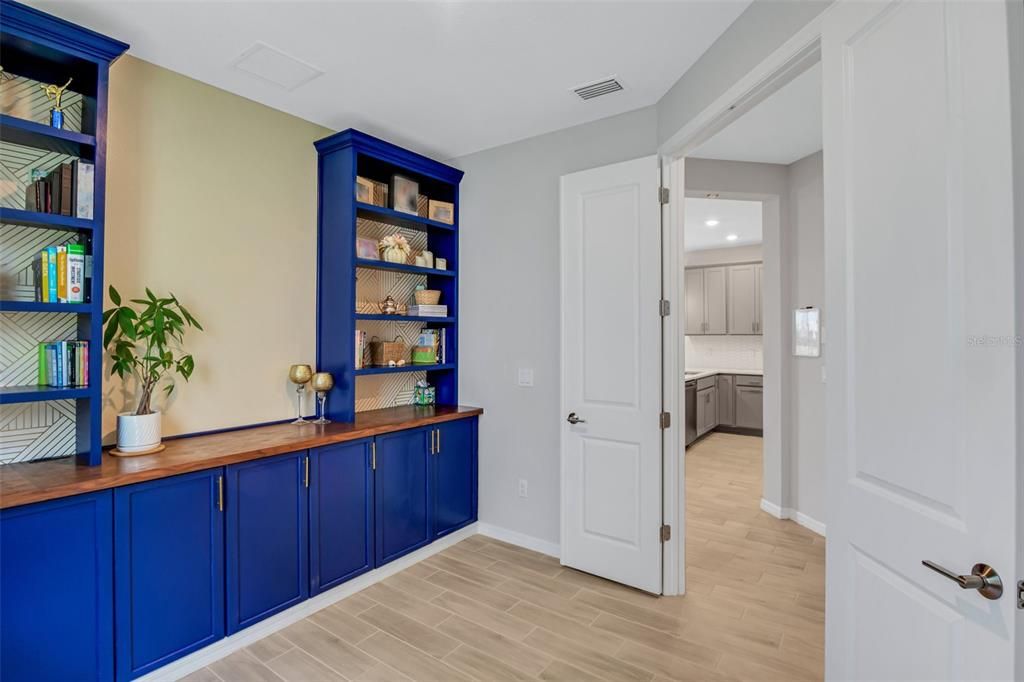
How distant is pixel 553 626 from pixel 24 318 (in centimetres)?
275

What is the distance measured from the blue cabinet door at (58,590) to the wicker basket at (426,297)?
6.98ft

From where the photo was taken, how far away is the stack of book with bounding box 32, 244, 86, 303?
6.52 ft

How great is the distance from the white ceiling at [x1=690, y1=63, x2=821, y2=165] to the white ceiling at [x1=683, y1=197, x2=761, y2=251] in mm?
951

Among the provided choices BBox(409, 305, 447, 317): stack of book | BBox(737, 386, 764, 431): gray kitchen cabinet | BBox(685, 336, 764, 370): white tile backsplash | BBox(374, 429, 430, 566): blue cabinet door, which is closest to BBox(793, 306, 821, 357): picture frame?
BBox(409, 305, 447, 317): stack of book

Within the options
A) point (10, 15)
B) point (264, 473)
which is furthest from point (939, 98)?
point (10, 15)

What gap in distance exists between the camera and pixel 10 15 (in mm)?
1838

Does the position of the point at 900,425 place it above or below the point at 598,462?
above

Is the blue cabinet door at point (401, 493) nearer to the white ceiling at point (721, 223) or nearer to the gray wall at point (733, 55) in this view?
the gray wall at point (733, 55)

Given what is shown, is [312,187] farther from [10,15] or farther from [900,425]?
[900,425]

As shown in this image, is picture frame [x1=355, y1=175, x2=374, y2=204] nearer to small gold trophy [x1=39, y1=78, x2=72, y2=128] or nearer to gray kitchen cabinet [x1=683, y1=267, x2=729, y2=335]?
small gold trophy [x1=39, y1=78, x2=72, y2=128]

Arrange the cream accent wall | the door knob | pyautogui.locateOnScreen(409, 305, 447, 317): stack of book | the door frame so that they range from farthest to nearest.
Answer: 1. pyautogui.locateOnScreen(409, 305, 447, 317): stack of book
2. the door frame
3. the cream accent wall
4. the door knob

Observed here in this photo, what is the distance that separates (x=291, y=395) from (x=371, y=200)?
4.39 feet

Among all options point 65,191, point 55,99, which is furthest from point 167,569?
point 55,99

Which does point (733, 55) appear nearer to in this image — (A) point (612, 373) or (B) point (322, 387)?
(A) point (612, 373)
